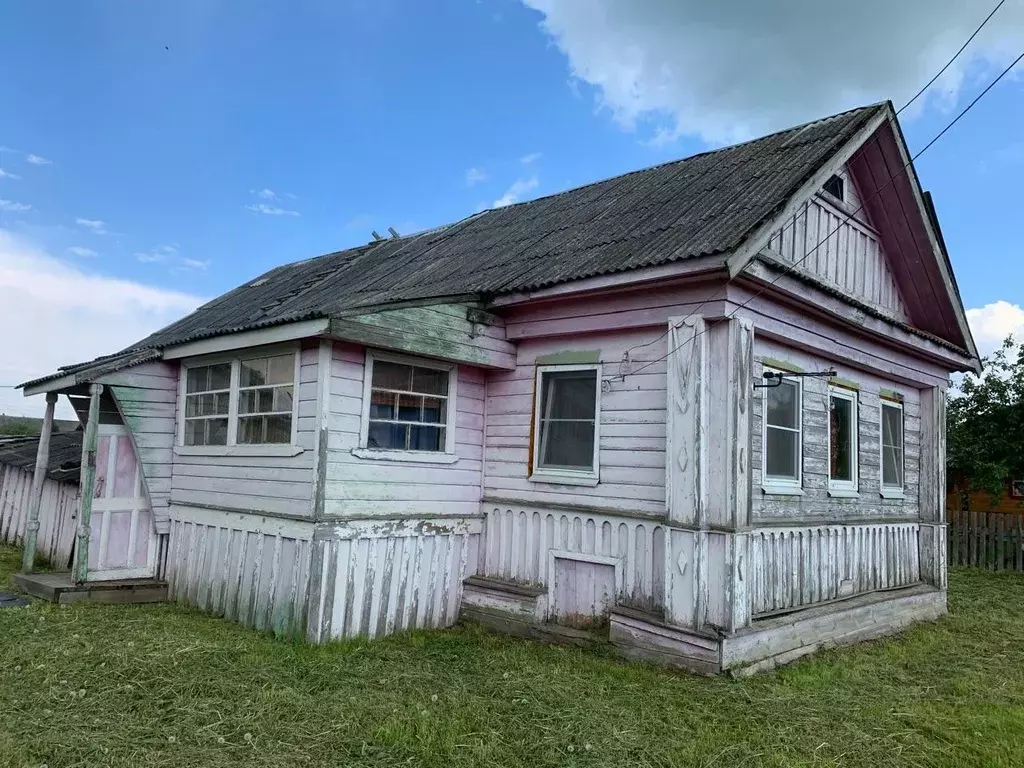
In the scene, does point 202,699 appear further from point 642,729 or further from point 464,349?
point 464,349

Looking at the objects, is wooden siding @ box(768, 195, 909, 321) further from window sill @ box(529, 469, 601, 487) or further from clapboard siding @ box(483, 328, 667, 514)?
window sill @ box(529, 469, 601, 487)

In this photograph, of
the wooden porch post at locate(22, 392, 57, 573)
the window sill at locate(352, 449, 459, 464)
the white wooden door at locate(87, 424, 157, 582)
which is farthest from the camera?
the wooden porch post at locate(22, 392, 57, 573)

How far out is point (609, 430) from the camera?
767 centimetres

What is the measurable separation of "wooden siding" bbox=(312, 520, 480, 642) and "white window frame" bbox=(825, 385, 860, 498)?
13.3 ft

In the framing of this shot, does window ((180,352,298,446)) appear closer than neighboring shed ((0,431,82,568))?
Yes

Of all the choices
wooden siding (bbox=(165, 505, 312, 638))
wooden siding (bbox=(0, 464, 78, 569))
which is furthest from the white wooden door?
wooden siding (bbox=(0, 464, 78, 569))

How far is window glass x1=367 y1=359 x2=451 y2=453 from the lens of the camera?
7816mm

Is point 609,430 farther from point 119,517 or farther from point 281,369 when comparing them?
point 119,517

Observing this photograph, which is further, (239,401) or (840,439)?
(840,439)

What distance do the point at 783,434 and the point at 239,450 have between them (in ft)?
19.2

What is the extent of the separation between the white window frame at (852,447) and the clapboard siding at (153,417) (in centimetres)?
785

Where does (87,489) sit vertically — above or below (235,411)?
below

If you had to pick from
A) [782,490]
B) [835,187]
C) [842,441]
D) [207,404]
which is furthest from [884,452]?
[207,404]

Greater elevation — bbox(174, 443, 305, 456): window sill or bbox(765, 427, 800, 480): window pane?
bbox(765, 427, 800, 480): window pane
